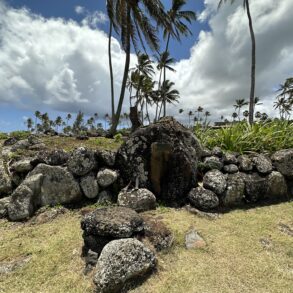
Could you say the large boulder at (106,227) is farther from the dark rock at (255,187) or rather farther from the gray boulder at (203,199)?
the dark rock at (255,187)

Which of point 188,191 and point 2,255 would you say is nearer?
point 2,255

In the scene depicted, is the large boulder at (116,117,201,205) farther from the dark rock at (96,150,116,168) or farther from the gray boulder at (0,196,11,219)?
the gray boulder at (0,196,11,219)

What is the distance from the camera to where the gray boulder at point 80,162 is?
4156 millimetres

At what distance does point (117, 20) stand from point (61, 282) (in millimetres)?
11230

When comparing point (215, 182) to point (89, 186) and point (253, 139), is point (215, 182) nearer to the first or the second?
point (253, 139)

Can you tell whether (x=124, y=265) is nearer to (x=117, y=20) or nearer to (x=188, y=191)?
(x=188, y=191)

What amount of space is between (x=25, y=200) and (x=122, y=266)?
7.37 ft

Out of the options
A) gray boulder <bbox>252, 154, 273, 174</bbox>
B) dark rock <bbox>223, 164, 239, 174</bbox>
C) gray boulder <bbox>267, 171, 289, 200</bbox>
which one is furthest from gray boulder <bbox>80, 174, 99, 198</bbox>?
gray boulder <bbox>267, 171, 289, 200</bbox>

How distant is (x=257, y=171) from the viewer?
461 centimetres

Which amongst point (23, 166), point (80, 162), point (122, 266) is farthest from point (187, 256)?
point (23, 166)

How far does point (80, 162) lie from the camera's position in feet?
13.6

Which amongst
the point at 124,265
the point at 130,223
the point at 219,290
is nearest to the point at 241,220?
the point at 219,290

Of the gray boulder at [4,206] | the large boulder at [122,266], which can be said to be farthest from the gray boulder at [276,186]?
the gray boulder at [4,206]

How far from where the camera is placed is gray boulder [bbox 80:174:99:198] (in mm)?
4195
